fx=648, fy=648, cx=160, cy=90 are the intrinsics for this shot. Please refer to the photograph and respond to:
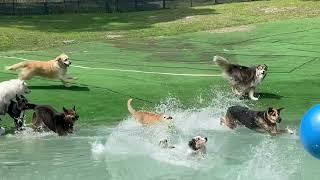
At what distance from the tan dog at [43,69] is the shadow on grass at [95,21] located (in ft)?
43.4

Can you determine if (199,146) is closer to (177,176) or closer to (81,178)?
(177,176)

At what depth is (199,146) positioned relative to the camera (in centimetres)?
946

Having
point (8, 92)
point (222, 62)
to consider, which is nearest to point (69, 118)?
point (8, 92)

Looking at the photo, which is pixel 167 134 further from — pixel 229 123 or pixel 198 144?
pixel 198 144

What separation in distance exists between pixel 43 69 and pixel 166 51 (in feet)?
23.3

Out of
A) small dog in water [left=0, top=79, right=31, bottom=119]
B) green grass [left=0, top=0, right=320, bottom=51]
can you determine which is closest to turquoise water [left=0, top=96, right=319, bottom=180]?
small dog in water [left=0, top=79, right=31, bottom=119]

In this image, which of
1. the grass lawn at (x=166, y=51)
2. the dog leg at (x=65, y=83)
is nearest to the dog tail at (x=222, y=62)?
the grass lawn at (x=166, y=51)

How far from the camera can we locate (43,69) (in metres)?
14.5

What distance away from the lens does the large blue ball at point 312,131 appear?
6.86m

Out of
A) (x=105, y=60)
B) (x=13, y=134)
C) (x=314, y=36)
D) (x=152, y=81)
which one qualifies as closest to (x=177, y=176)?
(x=13, y=134)

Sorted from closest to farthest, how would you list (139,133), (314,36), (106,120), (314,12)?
(139,133)
(106,120)
(314,36)
(314,12)

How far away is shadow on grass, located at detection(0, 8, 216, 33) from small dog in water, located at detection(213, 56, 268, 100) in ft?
46.9

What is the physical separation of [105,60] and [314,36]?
25.1 feet

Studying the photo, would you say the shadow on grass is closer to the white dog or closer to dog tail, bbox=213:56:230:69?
dog tail, bbox=213:56:230:69
